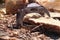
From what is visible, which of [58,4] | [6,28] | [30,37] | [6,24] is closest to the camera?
[30,37]

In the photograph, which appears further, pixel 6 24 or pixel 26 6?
pixel 6 24

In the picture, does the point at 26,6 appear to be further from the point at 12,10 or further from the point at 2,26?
the point at 12,10

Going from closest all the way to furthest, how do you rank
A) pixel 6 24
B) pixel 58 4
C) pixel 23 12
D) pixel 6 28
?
pixel 23 12
pixel 6 28
pixel 6 24
pixel 58 4

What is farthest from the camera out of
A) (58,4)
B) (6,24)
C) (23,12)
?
(58,4)

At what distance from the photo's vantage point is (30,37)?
4.74 ft

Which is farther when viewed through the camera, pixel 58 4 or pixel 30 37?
Result: pixel 58 4

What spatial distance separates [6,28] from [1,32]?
109 millimetres

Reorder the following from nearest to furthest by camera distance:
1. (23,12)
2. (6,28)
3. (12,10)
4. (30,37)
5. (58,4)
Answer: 1. (30,37)
2. (23,12)
3. (6,28)
4. (12,10)
5. (58,4)

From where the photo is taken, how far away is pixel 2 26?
5.70 ft

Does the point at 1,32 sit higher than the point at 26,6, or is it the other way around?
the point at 26,6

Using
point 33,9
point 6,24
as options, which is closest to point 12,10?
point 6,24

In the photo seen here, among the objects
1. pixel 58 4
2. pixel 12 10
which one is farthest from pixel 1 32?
pixel 58 4

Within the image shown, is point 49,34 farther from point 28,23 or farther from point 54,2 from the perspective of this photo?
point 54,2

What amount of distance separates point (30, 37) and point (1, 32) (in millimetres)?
254
